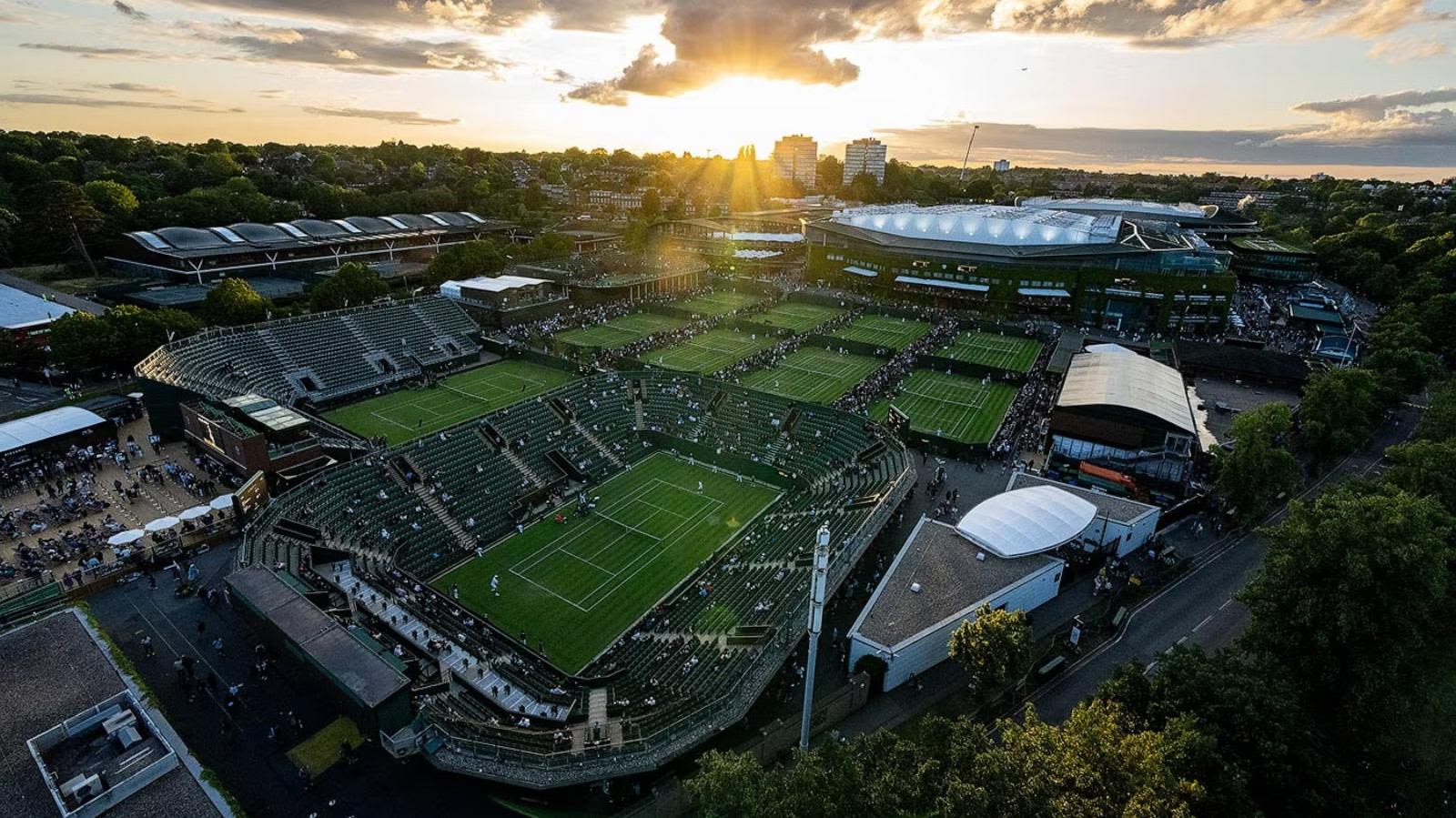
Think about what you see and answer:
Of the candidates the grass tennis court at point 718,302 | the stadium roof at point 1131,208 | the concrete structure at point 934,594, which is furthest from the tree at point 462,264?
the stadium roof at point 1131,208

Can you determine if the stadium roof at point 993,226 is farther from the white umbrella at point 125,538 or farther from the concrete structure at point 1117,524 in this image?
the white umbrella at point 125,538

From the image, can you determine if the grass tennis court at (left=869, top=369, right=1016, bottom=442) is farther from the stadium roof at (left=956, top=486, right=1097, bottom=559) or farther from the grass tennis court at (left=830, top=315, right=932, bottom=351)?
the stadium roof at (left=956, top=486, right=1097, bottom=559)

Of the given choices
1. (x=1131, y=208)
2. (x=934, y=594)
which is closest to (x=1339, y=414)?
(x=934, y=594)

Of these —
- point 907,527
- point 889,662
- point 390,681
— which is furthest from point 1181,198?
point 390,681

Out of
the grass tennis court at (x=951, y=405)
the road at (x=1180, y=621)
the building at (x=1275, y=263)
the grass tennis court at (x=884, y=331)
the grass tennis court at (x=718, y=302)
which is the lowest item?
the road at (x=1180, y=621)

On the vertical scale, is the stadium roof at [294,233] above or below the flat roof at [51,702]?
above

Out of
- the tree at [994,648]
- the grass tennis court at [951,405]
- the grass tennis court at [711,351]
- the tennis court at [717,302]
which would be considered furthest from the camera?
the tennis court at [717,302]
